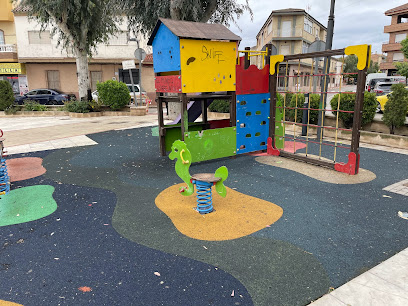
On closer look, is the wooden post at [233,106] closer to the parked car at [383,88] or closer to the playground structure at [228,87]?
the playground structure at [228,87]

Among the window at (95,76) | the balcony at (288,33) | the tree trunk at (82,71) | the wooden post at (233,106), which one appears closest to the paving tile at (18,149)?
the wooden post at (233,106)

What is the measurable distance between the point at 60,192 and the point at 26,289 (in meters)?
2.78

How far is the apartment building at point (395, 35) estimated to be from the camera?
43875 millimetres

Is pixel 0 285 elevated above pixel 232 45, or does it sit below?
below

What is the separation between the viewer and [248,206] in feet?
15.3

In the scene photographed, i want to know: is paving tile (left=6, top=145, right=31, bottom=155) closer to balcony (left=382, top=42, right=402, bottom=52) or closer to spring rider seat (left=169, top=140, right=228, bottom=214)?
spring rider seat (left=169, top=140, right=228, bottom=214)

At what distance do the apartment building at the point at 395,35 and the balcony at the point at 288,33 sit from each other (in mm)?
14564

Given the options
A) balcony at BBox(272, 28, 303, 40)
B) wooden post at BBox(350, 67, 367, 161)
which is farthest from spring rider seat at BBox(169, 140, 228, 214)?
balcony at BBox(272, 28, 303, 40)

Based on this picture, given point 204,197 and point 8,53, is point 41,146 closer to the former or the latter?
→ point 204,197

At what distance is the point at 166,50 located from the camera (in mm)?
6906

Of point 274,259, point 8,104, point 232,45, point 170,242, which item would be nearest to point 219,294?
point 274,259

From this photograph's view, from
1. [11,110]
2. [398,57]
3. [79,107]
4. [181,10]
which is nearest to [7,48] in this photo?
[11,110]

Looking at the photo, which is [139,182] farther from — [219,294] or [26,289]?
[219,294]

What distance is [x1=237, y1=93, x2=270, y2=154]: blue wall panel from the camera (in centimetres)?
755
